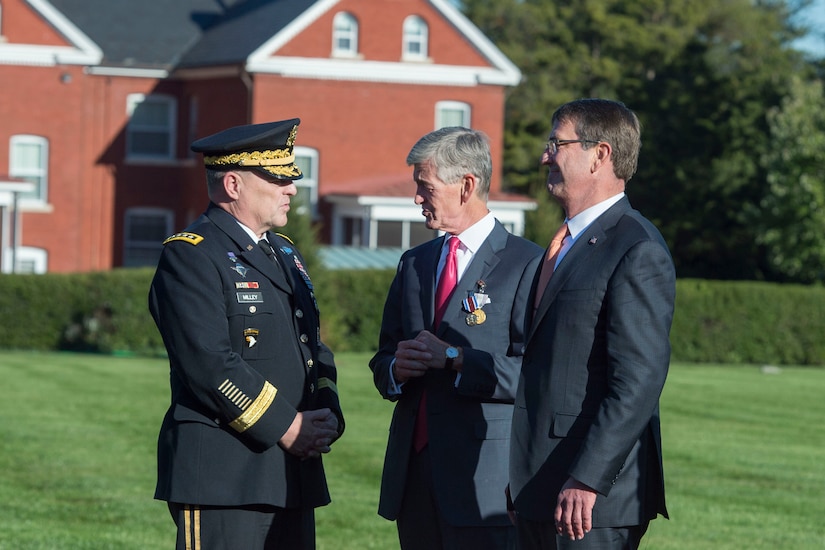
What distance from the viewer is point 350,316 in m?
30.6

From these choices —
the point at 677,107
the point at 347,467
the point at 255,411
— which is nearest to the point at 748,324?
the point at 677,107

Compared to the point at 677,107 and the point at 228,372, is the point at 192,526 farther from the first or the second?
the point at 677,107

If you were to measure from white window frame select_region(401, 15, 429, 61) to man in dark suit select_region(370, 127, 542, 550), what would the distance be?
34.9 meters

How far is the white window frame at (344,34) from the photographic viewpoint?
129ft

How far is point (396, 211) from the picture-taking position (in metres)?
38.5

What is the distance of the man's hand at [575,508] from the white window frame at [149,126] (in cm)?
3861

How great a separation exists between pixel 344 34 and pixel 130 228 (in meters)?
9.43

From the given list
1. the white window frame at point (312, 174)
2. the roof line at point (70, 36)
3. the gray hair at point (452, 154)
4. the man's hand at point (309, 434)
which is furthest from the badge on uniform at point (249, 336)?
the roof line at point (70, 36)

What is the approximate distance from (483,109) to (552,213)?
9.61m

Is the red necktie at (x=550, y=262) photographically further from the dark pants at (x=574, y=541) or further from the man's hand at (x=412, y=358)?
the dark pants at (x=574, y=541)

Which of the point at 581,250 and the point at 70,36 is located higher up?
the point at 70,36

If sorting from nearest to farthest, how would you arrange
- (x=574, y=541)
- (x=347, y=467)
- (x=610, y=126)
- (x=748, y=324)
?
(x=574, y=541)
(x=610, y=126)
(x=347, y=467)
(x=748, y=324)

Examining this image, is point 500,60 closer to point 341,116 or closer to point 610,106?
point 341,116

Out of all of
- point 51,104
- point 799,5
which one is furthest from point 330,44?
point 799,5
